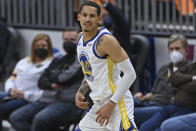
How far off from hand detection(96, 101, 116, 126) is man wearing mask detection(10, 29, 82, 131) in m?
2.07

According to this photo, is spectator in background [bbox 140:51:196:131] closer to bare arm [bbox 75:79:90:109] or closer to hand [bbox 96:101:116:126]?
bare arm [bbox 75:79:90:109]

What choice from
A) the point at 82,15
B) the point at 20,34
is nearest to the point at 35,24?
the point at 20,34

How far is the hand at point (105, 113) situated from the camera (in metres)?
4.17

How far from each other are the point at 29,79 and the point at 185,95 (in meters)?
2.45

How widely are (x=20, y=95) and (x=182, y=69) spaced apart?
2493 mm

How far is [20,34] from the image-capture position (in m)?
9.21

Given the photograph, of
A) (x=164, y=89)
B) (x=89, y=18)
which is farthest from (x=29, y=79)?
(x=89, y=18)

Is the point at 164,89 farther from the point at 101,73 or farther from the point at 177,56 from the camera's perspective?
the point at 101,73

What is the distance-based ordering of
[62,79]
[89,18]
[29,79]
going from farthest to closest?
[29,79] → [62,79] → [89,18]

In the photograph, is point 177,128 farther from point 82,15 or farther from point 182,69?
point 82,15

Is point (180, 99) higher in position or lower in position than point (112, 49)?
lower

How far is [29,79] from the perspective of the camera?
7023 millimetres

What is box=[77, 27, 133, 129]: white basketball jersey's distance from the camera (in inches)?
168

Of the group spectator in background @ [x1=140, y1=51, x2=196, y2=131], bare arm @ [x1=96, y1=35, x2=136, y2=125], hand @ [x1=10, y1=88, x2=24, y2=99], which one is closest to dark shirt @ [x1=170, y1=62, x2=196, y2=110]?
spectator in background @ [x1=140, y1=51, x2=196, y2=131]
